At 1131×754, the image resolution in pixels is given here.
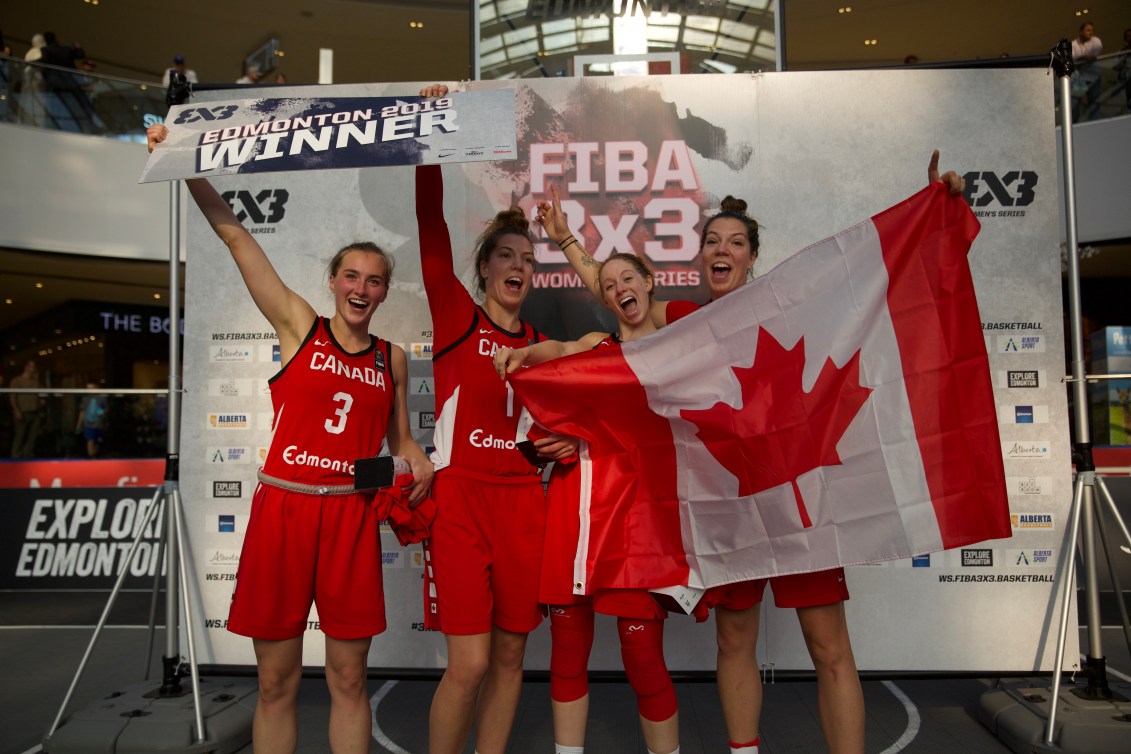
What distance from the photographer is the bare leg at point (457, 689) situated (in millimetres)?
2500

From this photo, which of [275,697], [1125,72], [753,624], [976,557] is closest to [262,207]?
[275,697]

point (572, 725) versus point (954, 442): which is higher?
point (954, 442)

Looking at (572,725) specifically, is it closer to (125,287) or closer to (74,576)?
(74,576)

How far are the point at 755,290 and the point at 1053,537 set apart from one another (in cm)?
205

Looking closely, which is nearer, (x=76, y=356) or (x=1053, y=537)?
(x=1053, y=537)

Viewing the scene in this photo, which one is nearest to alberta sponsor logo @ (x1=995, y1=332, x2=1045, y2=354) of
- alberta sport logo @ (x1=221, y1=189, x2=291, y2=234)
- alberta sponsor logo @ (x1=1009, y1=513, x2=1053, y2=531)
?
alberta sponsor logo @ (x1=1009, y1=513, x2=1053, y2=531)

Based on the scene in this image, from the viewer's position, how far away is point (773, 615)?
368 centimetres

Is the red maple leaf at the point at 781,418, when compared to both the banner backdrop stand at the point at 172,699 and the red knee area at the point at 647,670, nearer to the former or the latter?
the red knee area at the point at 647,670

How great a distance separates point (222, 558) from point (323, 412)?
1708mm

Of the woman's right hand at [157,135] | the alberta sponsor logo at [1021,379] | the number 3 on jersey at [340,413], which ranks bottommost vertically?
the number 3 on jersey at [340,413]

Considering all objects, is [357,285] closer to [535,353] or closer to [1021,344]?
[535,353]

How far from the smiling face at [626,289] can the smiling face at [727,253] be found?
272 mm

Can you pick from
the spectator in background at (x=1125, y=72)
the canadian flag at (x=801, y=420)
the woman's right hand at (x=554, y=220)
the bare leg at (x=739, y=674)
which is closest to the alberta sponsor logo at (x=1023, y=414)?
the canadian flag at (x=801, y=420)

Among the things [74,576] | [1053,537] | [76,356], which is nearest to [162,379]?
[76,356]
